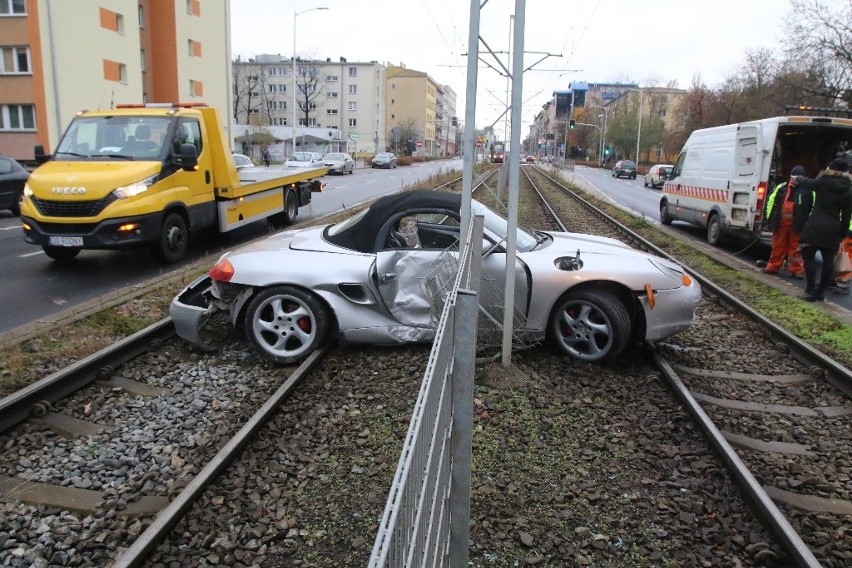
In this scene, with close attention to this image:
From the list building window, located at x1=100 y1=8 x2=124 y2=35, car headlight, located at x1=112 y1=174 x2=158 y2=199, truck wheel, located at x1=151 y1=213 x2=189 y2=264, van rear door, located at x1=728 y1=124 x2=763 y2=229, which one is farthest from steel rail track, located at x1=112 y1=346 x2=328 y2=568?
building window, located at x1=100 y1=8 x2=124 y2=35

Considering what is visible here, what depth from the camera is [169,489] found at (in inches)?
147

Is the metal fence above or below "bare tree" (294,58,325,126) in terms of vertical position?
below

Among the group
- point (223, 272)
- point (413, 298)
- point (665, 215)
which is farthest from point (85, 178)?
point (665, 215)

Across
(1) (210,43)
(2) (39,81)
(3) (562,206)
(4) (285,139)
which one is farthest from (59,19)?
(4) (285,139)

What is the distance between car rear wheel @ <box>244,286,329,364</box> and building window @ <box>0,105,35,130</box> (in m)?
33.6

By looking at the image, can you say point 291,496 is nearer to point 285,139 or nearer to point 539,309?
point 539,309

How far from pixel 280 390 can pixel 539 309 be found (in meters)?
2.24

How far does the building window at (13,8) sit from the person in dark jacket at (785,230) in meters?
33.9

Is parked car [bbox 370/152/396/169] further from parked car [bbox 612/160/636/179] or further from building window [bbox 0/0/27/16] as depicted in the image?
building window [bbox 0/0/27/16]

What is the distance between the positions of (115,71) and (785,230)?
35922 millimetres

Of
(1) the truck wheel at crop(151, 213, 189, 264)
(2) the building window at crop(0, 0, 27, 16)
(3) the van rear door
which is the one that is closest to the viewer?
(1) the truck wheel at crop(151, 213, 189, 264)

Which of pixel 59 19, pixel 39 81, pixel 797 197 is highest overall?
pixel 59 19

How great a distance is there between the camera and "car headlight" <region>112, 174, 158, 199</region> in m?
9.43

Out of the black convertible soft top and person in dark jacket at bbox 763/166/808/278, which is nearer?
the black convertible soft top
